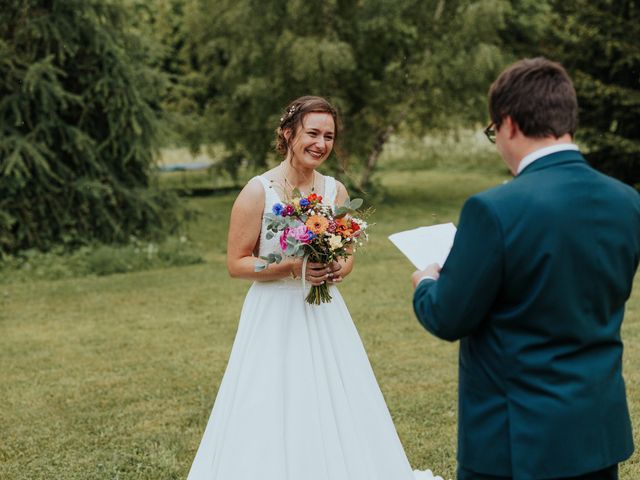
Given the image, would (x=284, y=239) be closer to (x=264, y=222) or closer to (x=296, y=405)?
(x=264, y=222)

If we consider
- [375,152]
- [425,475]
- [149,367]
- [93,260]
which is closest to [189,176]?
[375,152]

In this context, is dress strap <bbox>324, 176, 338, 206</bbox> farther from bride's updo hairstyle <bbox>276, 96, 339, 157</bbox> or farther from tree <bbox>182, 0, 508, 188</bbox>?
tree <bbox>182, 0, 508, 188</bbox>

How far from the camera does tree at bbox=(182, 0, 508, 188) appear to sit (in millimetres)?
20953

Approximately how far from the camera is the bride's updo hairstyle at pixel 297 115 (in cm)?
409

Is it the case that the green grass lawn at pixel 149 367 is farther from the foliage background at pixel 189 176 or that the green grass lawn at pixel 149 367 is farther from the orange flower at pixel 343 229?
the orange flower at pixel 343 229

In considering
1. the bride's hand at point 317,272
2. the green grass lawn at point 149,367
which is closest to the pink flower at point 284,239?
the bride's hand at point 317,272

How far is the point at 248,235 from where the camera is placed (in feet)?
13.2

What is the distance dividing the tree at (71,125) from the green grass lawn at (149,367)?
1948mm

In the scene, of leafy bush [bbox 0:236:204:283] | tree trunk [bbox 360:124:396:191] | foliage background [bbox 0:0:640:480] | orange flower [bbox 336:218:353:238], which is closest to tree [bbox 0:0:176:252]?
foliage background [bbox 0:0:640:480]

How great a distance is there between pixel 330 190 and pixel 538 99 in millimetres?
2121

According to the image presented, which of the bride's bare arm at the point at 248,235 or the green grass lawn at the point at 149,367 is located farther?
the green grass lawn at the point at 149,367

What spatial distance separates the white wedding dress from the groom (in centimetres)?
160

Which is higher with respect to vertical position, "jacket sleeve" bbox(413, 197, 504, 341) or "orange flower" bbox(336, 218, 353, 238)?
"jacket sleeve" bbox(413, 197, 504, 341)

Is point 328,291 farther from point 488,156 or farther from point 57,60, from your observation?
point 488,156
